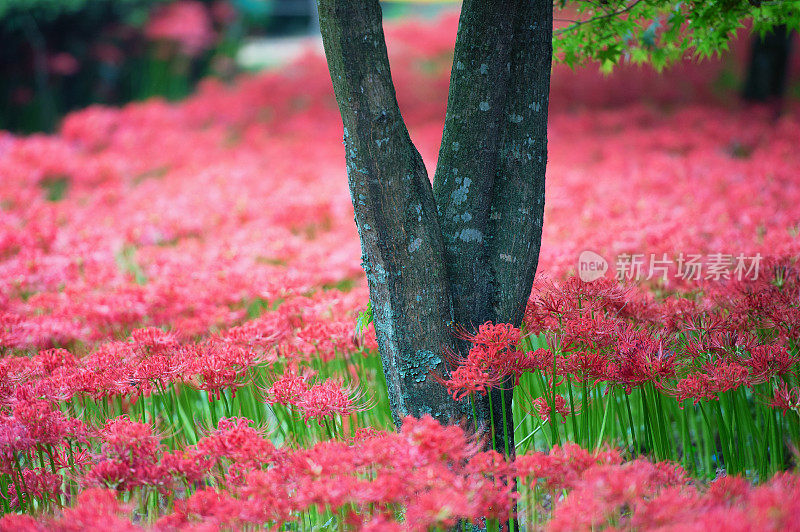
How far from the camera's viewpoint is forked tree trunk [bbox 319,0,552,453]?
7.37 feet

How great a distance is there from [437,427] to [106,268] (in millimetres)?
3710

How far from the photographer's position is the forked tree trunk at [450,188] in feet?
7.37

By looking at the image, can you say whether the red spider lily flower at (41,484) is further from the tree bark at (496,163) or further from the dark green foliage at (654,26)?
the dark green foliage at (654,26)

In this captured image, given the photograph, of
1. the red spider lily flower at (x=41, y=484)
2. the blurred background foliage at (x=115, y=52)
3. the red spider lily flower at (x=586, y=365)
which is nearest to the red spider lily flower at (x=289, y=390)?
the red spider lily flower at (x=41, y=484)

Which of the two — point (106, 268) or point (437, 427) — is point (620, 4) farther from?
point (106, 268)

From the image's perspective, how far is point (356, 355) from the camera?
3426 mm

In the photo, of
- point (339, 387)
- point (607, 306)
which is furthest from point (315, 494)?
point (607, 306)

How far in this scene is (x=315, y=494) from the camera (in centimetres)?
168

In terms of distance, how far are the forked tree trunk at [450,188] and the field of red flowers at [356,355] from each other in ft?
0.71

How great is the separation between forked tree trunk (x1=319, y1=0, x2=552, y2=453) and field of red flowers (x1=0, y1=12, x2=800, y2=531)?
217 millimetres

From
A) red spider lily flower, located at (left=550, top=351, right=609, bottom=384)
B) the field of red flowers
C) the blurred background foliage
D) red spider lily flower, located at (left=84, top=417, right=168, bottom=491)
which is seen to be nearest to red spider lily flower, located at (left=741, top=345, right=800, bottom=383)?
the field of red flowers

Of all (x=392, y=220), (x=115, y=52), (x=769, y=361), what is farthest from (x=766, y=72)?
(x=115, y=52)

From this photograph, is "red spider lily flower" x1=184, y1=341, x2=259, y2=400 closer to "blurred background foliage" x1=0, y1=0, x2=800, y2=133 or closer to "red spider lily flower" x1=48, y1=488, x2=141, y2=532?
"red spider lily flower" x1=48, y1=488, x2=141, y2=532

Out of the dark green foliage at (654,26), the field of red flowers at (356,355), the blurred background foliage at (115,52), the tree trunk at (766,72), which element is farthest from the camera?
the blurred background foliage at (115,52)
